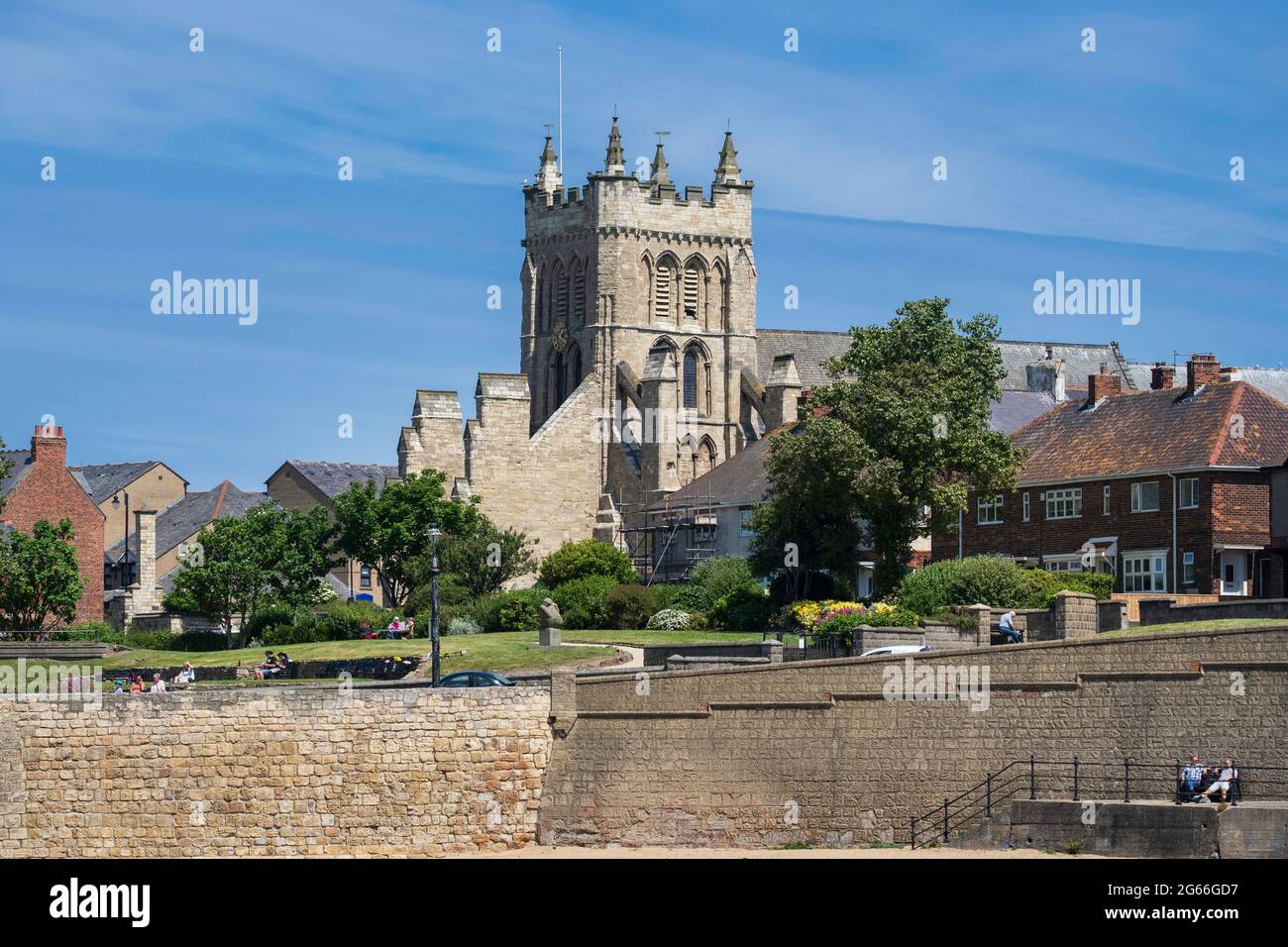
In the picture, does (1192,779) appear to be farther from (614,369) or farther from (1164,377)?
(614,369)

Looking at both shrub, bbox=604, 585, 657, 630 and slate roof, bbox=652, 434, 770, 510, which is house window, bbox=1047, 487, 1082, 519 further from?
slate roof, bbox=652, 434, 770, 510

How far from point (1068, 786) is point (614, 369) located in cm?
6260

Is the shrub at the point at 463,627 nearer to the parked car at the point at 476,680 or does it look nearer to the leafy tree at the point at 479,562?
the leafy tree at the point at 479,562

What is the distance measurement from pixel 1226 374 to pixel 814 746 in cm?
3285

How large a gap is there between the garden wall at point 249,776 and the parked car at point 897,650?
7681 millimetres

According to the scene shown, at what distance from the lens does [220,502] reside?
380ft

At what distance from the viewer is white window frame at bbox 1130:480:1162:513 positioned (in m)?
62.1

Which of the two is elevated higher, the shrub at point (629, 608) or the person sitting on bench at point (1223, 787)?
the shrub at point (629, 608)

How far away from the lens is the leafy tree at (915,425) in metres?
63.4

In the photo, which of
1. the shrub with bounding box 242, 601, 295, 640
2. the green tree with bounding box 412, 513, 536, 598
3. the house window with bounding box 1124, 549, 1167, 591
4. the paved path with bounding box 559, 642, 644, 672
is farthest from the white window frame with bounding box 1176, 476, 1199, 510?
the shrub with bounding box 242, 601, 295, 640

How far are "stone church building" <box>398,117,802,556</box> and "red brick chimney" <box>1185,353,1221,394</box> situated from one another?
3530 cm

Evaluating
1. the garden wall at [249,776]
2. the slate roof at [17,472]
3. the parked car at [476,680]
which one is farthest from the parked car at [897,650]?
the slate roof at [17,472]

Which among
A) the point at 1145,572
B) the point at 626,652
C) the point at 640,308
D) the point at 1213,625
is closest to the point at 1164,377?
the point at 1145,572
